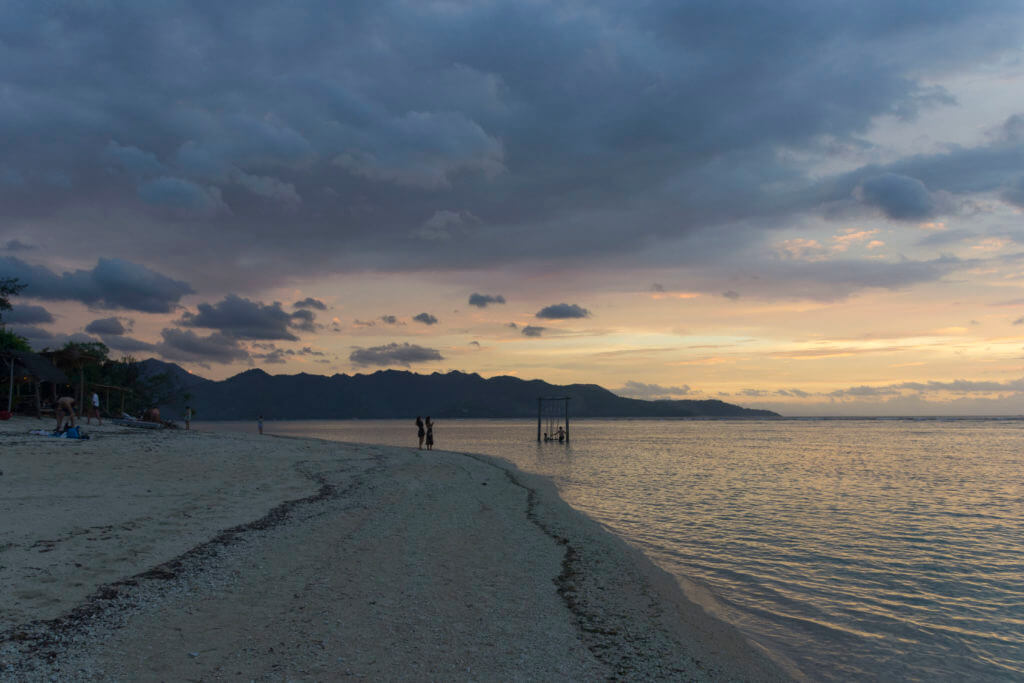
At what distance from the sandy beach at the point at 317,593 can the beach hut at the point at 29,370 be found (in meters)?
22.0

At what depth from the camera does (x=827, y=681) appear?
686cm

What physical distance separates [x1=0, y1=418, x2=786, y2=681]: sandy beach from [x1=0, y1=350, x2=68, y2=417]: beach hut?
21954 mm

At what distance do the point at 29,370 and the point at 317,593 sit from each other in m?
35.6

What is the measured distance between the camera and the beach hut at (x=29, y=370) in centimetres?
3156

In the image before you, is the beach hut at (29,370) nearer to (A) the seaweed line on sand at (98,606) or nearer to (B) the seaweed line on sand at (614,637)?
(A) the seaweed line on sand at (98,606)

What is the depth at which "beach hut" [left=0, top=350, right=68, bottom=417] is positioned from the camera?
31.6 metres

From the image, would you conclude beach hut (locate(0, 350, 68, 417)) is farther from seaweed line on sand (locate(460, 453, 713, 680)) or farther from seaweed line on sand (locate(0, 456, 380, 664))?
seaweed line on sand (locate(460, 453, 713, 680))

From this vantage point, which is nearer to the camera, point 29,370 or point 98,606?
point 98,606

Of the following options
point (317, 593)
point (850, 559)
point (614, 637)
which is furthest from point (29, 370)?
point (850, 559)

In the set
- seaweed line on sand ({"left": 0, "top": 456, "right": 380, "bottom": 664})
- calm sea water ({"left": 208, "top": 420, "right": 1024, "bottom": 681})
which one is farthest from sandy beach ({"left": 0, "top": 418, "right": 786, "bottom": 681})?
calm sea water ({"left": 208, "top": 420, "right": 1024, "bottom": 681})

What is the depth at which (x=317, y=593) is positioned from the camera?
25.4 feet

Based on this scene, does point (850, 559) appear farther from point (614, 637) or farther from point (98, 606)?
point (98, 606)

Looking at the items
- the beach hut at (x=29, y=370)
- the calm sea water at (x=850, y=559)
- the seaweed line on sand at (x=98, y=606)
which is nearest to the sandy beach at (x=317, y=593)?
the seaweed line on sand at (x=98, y=606)

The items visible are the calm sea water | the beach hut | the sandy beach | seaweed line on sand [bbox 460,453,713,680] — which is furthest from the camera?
the beach hut
